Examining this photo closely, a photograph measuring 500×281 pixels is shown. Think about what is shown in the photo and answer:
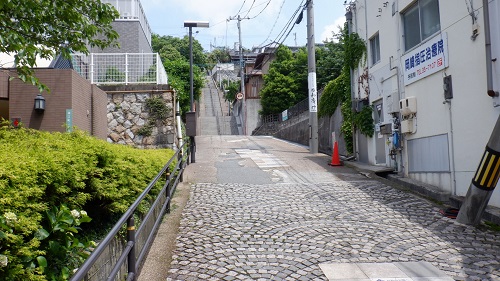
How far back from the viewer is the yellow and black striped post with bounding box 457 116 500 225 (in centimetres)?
607

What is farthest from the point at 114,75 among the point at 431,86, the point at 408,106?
the point at 431,86

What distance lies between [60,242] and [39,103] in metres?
8.07

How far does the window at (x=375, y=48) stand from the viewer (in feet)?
42.3

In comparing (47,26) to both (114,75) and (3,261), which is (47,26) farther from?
(114,75)

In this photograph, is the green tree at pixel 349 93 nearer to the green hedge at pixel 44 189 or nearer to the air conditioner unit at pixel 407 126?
the air conditioner unit at pixel 407 126

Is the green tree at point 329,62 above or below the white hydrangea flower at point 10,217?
above

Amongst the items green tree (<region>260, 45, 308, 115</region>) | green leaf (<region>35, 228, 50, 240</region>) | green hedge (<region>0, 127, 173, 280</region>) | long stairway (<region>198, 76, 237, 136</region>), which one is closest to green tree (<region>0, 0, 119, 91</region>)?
green hedge (<region>0, 127, 173, 280</region>)

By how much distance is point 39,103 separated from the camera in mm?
10234

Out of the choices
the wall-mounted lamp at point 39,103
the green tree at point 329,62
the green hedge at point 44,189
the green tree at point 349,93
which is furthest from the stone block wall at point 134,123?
the green tree at point 329,62

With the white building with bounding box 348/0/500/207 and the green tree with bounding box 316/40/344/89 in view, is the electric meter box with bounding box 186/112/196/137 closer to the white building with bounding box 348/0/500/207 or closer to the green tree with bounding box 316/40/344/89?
the white building with bounding box 348/0/500/207

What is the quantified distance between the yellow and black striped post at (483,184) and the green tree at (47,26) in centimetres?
613

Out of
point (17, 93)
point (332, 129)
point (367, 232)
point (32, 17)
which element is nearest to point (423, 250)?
point (367, 232)

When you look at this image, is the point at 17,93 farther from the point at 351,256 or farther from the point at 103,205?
the point at 351,256

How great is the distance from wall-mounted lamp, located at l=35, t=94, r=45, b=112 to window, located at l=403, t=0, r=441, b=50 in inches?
387
